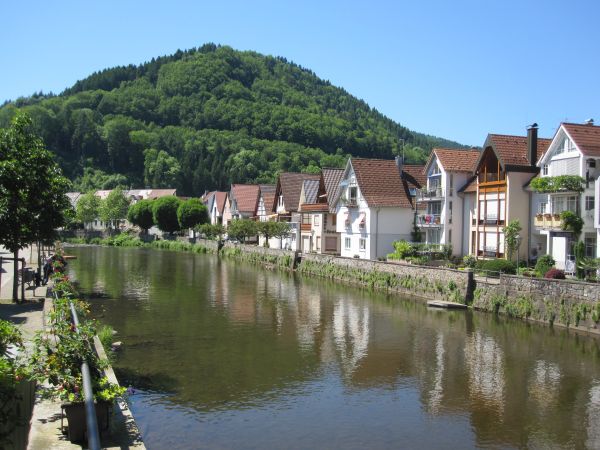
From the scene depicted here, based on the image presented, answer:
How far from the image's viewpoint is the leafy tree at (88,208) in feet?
424

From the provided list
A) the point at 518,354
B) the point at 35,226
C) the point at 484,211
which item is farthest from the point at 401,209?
the point at 35,226

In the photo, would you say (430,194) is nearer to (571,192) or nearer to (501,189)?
(501,189)

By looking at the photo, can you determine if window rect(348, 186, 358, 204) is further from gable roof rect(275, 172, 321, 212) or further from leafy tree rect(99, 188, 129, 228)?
leafy tree rect(99, 188, 129, 228)

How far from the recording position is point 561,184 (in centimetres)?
3875

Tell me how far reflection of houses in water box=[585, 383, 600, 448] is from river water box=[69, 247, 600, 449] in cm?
5

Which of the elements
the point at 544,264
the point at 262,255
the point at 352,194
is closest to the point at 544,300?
the point at 544,264

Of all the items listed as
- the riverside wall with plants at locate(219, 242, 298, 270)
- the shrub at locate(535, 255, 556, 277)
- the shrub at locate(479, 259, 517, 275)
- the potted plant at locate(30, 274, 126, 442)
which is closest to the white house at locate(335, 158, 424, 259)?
the riverside wall with plants at locate(219, 242, 298, 270)

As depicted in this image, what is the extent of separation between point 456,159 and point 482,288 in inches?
771

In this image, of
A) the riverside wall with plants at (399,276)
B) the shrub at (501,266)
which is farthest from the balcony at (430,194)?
the shrub at (501,266)

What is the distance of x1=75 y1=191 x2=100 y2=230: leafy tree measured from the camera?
129 meters

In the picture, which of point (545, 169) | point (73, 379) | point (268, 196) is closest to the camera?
point (73, 379)

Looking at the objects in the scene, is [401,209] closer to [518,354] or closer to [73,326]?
[518,354]

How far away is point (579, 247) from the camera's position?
119ft

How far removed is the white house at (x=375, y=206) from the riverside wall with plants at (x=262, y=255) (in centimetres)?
559
